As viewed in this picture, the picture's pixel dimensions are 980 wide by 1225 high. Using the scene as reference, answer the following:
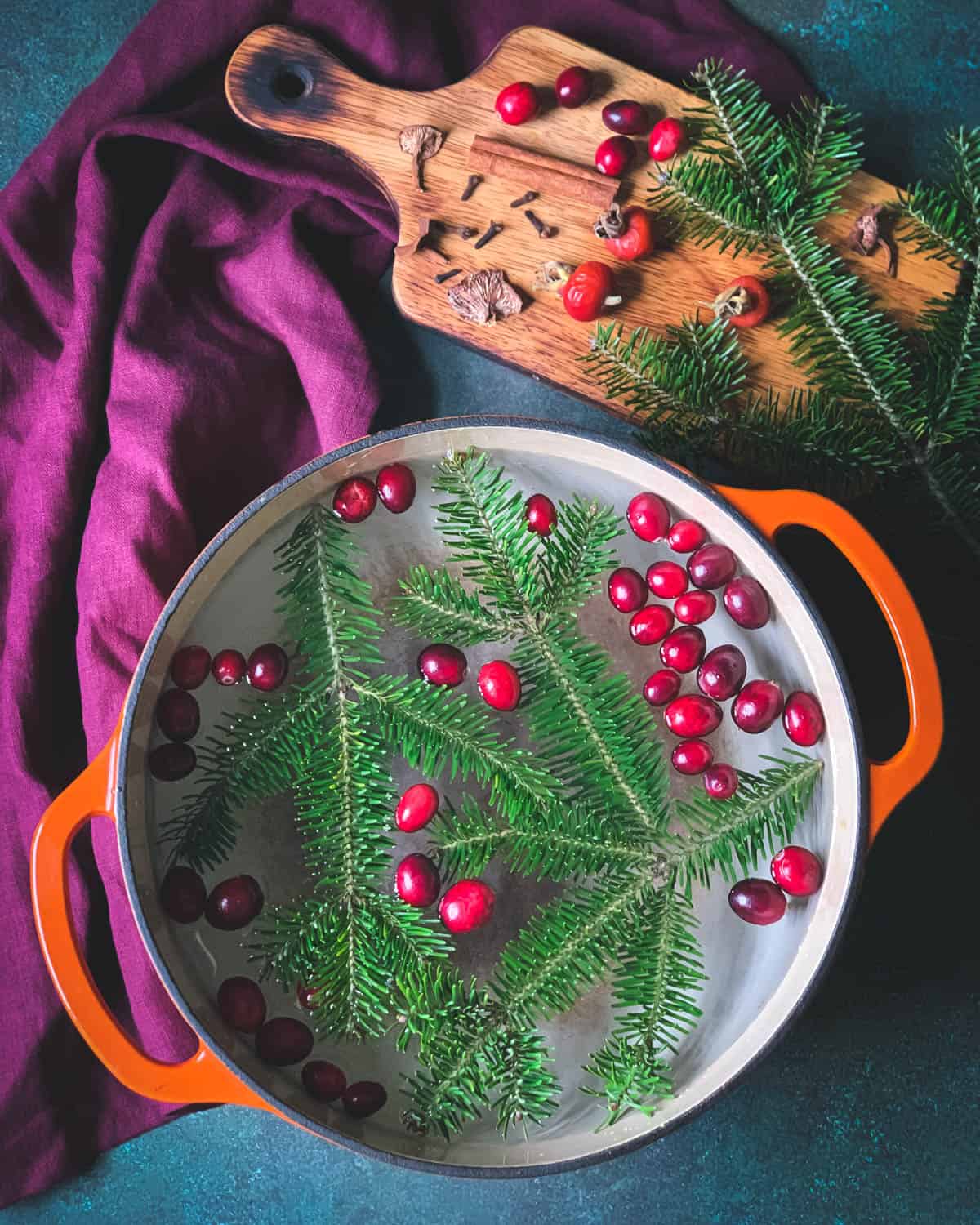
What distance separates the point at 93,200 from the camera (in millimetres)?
930

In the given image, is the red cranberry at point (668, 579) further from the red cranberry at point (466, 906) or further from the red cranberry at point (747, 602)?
the red cranberry at point (466, 906)

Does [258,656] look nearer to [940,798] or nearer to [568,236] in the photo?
[568,236]

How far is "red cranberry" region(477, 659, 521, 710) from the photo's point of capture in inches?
28.2

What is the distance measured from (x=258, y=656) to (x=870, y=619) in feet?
1.80

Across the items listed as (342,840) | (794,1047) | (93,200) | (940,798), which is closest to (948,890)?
(940,798)

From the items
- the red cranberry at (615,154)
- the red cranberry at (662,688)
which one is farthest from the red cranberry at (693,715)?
the red cranberry at (615,154)

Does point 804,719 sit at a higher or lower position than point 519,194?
lower

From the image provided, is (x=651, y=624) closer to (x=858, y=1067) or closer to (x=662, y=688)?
(x=662, y=688)

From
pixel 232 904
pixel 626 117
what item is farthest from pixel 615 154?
pixel 232 904

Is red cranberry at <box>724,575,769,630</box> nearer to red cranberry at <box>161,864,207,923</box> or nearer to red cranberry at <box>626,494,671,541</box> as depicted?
red cranberry at <box>626,494,671,541</box>

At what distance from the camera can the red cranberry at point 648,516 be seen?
76 cm

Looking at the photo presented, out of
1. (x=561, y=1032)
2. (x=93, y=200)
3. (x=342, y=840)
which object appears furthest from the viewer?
(x=93, y=200)

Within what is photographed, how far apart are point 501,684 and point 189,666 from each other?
236mm

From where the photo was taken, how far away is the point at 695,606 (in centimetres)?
76
